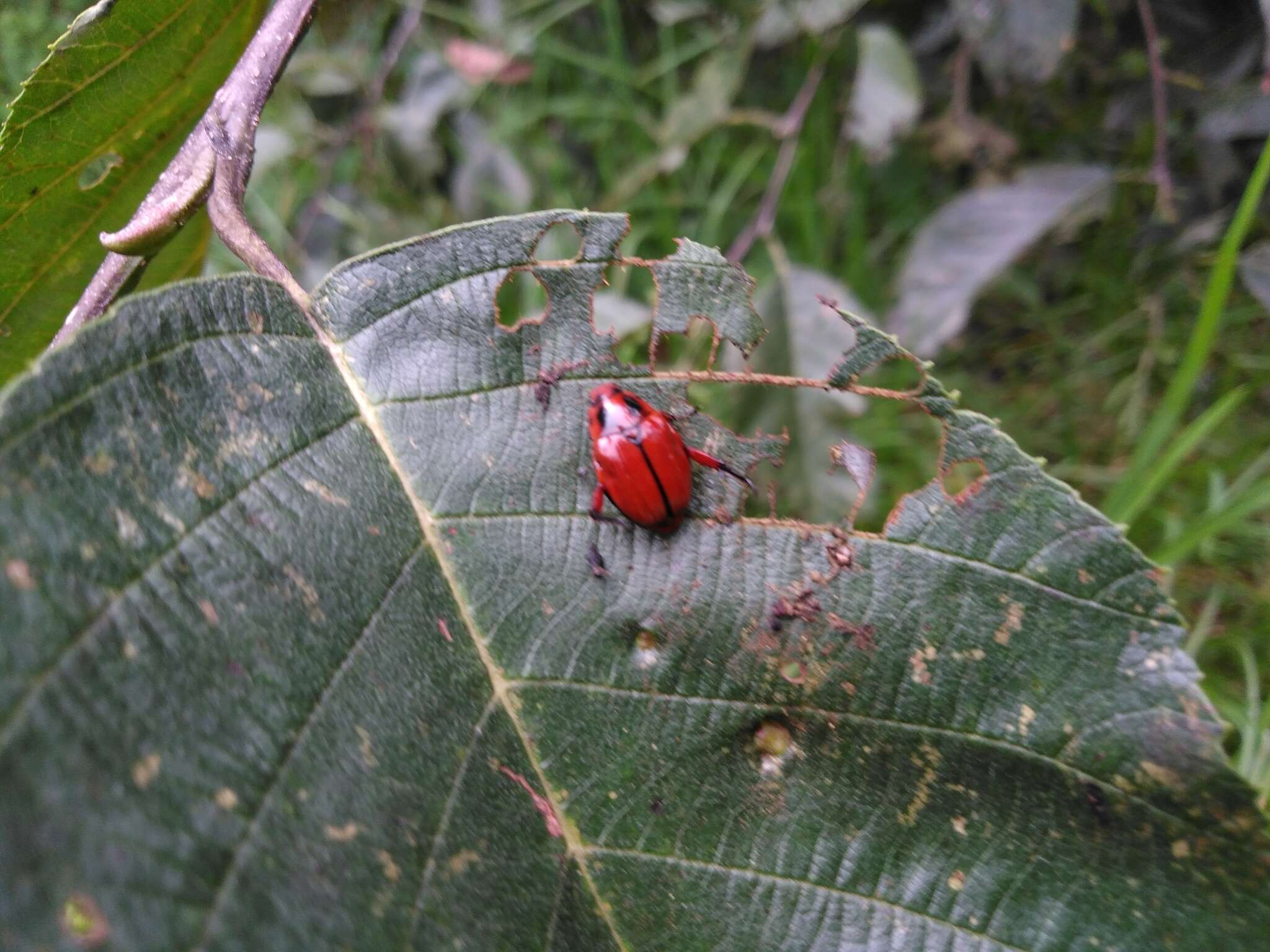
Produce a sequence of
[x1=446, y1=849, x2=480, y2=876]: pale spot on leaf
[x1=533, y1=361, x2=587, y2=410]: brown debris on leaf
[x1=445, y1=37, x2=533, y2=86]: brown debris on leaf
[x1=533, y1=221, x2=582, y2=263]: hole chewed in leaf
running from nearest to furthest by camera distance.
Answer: [x1=446, y1=849, x2=480, y2=876]: pale spot on leaf < [x1=533, y1=361, x2=587, y2=410]: brown debris on leaf < [x1=533, y1=221, x2=582, y2=263]: hole chewed in leaf < [x1=445, y1=37, x2=533, y2=86]: brown debris on leaf

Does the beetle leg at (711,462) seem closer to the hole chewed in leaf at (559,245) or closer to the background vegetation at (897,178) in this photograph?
the background vegetation at (897,178)

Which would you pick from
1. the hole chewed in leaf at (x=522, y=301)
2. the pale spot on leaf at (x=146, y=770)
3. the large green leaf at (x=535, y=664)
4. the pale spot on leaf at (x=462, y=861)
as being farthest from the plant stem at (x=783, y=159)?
the pale spot on leaf at (x=146, y=770)

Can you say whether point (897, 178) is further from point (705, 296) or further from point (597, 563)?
point (597, 563)

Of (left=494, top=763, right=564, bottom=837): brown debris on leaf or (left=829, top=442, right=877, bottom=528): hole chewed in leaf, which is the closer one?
(left=494, top=763, right=564, bottom=837): brown debris on leaf

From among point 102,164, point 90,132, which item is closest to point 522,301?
point 102,164

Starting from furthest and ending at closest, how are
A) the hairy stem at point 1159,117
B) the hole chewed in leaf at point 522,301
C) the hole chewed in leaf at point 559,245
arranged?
the hole chewed in leaf at point 559,245 < the hole chewed in leaf at point 522,301 < the hairy stem at point 1159,117

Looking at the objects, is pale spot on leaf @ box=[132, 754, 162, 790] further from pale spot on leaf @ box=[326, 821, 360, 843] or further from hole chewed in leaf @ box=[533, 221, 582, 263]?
hole chewed in leaf @ box=[533, 221, 582, 263]

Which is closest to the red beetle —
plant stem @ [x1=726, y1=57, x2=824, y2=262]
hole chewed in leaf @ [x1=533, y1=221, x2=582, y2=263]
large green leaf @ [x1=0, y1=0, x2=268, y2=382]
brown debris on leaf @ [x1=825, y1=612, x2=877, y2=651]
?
brown debris on leaf @ [x1=825, y1=612, x2=877, y2=651]

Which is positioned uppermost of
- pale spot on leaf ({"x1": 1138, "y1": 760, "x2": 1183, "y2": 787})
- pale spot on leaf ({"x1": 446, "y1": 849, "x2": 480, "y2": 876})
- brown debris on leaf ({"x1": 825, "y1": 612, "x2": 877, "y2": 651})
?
pale spot on leaf ({"x1": 446, "y1": 849, "x2": 480, "y2": 876})
